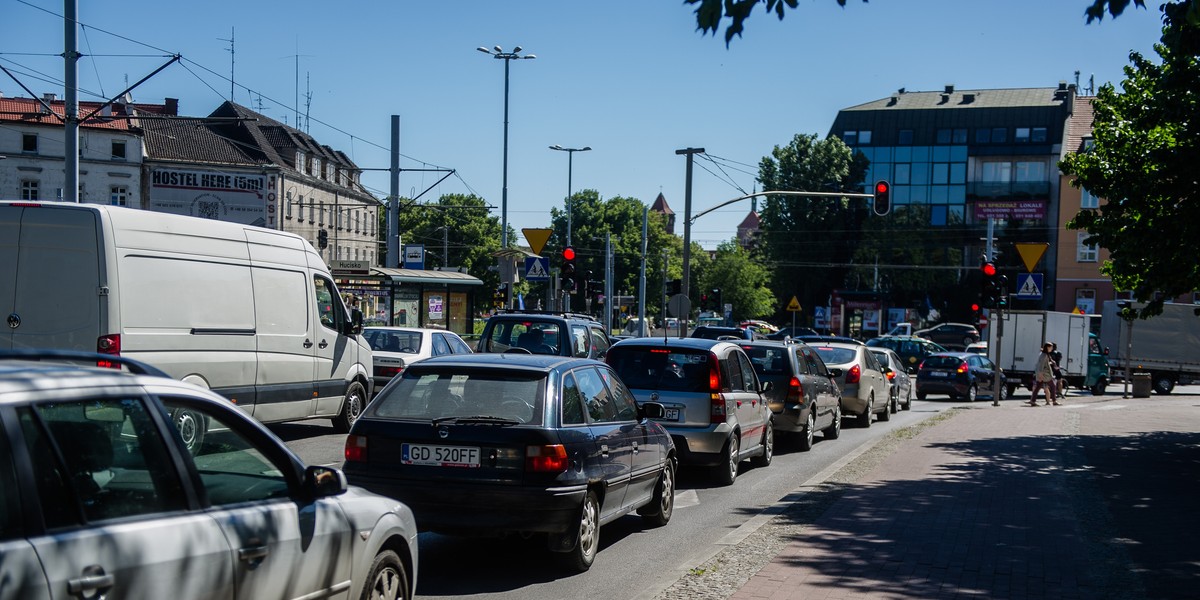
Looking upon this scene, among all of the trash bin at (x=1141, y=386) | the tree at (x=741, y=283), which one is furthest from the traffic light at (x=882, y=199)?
the tree at (x=741, y=283)

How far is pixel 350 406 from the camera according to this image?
640 inches

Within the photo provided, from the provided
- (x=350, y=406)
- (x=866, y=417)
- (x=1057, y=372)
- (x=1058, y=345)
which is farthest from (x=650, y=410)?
(x=1058, y=345)

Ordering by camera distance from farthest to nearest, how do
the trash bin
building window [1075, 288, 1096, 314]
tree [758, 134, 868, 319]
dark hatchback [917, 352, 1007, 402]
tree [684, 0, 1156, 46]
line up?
1. tree [758, 134, 868, 319]
2. building window [1075, 288, 1096, 314]
3. the trash bin
4. dark hatchback [917, 352, 1007, 402]
5. tree [684, 0, 1156, 46]

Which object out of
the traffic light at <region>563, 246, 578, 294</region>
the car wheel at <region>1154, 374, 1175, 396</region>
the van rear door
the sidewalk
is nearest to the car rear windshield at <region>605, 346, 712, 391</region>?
the sidewalk

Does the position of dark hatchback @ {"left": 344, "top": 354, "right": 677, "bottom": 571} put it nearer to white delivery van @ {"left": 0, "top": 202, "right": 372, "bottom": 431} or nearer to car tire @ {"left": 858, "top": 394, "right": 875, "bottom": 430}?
white delivery van @ {"left": 0, "top": 202, "right": 372, "bottom": 431}

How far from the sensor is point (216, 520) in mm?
4141

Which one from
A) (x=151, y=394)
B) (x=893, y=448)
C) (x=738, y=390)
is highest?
(x=151, y=394)

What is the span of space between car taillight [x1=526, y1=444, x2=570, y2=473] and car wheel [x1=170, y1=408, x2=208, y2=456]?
3.16 m

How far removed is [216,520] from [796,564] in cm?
477

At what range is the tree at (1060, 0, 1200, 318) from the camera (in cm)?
1611

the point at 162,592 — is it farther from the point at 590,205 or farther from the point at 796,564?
the point at 590,205

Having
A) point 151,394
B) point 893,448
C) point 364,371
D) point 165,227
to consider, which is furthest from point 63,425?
point 893,448

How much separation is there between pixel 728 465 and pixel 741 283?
85.5 meters

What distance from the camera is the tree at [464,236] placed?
103 m
